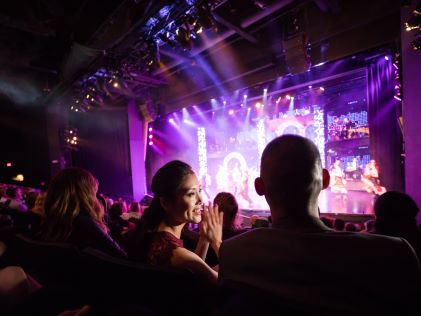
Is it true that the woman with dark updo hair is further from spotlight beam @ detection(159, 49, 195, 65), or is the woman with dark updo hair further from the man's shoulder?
spotlight beam @ detection(159, 49, 195, 65)

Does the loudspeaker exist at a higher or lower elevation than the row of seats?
higher

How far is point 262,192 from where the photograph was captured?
3.51 feet

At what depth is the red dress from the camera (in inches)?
51.9

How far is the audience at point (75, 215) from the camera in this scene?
1951 mm

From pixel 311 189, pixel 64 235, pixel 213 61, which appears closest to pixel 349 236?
pixel 311 189

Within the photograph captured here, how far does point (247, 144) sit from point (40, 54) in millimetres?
6625

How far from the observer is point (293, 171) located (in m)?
0.97

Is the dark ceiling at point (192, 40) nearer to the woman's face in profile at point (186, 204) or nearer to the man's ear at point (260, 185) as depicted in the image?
the woman's face in profile at point (186, 204)

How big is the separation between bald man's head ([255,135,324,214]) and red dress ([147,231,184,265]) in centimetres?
59

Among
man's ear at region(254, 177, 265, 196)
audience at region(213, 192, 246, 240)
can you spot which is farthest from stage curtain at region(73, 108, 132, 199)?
man's ear at region(254, 177, 265, 196)

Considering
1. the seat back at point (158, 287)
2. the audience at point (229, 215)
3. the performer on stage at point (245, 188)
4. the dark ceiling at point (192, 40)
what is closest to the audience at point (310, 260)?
the seat back at point (158, 287)

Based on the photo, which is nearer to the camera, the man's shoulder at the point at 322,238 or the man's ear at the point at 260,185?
the man's shoulder at the point at 322,238

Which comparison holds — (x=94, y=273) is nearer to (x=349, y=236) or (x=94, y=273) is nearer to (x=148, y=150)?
(x=349, y=236)

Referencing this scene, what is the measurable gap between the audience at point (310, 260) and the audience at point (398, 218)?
161cm
